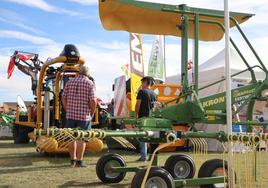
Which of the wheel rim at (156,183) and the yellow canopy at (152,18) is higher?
the yellow canopy at (152,18)

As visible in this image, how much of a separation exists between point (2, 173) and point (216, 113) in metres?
3.45

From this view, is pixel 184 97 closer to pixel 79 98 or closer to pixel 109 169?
pixel 109 169

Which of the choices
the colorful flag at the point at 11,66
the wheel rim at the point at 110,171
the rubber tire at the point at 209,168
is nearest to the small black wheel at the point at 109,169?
the wheel rim at the point at 110,171

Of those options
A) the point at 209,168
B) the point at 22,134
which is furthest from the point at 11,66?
the point at 209,168

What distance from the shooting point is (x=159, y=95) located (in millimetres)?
11180

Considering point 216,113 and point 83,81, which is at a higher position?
point 83,81

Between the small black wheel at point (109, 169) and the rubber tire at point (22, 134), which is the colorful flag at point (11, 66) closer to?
the rubber tire at point (22, 134)

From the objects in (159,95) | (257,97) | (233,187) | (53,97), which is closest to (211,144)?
(159,95)

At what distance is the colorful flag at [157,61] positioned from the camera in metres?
16.2

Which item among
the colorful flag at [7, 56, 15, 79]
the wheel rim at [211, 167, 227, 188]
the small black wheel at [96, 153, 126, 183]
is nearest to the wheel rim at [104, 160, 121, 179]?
the small black wheel at [96, 153, 126, 183]

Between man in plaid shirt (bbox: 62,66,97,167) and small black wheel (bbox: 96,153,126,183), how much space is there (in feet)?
4.43

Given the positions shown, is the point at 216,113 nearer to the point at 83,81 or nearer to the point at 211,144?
the point at 83,81

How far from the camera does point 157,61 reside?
1647cm

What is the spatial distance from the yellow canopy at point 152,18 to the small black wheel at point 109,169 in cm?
198
